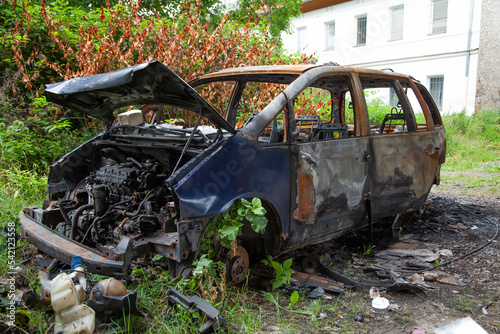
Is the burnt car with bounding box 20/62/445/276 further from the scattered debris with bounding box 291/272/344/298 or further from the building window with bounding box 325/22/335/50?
the building window with bounding box 325/22/335/50

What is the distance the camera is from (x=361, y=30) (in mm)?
17266

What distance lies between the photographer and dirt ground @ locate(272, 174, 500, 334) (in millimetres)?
2803

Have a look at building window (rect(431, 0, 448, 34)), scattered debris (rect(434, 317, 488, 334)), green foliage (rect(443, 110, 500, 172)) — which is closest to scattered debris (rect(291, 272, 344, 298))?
scattered debris (rect(434, 317, 488, 334))

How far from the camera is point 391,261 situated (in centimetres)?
390

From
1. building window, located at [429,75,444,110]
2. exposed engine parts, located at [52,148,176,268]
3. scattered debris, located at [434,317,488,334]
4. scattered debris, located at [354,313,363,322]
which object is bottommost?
scattered debris, located at [354,313,363,322]

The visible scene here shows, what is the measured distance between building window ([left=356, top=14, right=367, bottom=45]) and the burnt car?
45.4 feet

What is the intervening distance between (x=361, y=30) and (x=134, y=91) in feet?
53.5

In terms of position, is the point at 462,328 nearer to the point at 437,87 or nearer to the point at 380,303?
the point at 380,303

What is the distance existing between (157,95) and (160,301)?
1555mm

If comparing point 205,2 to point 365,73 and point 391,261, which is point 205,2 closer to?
point 365,73

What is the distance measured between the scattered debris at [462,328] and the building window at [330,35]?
1713cm

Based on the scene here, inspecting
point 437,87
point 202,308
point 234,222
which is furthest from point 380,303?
point 437,87

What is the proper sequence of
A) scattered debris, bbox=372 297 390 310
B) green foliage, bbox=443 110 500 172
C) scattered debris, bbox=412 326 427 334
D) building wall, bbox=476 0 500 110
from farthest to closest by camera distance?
building wall, bbox=476 0 500 110 → green foliage, bbox=443 110 500 172 → scattered debris, bbox=372 297 390 310 → scattered debris, bbox=412 326 427 334

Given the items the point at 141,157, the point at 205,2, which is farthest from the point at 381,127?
the point at 205,2
